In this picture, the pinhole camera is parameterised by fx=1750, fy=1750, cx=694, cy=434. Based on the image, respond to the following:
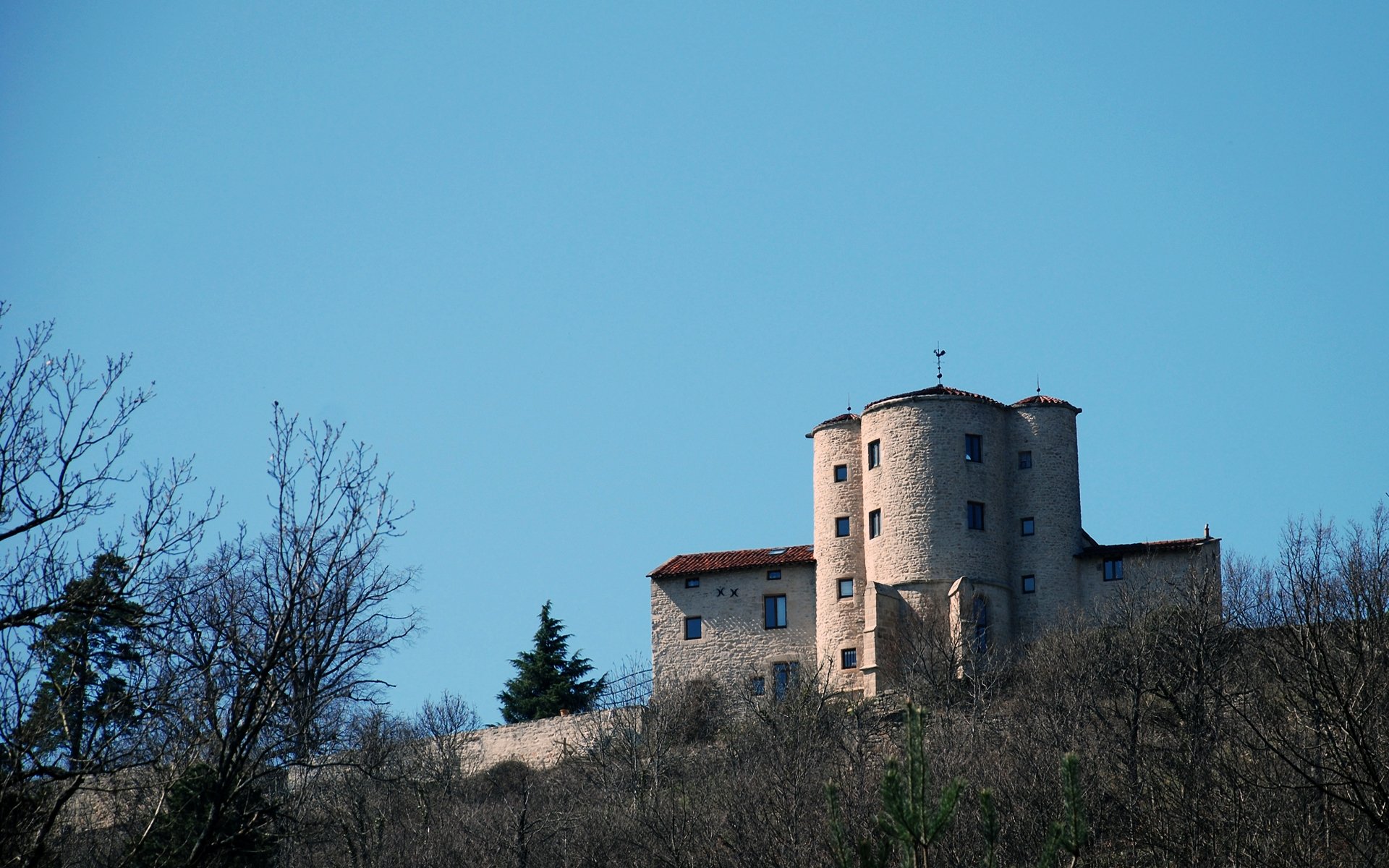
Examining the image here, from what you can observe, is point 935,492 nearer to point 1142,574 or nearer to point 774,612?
point 774,612

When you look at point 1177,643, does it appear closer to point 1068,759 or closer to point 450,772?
point 450,772

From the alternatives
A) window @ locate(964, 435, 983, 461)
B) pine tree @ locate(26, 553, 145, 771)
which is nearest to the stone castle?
window @ locate(964, 435, 983, 461)

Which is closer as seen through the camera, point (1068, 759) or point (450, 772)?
point (1068, 759)

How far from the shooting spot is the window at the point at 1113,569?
175 ft

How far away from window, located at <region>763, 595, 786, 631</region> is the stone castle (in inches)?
1.7

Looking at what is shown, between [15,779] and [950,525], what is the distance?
41.9 meters

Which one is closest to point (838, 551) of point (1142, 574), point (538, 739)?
point (1142, 574)

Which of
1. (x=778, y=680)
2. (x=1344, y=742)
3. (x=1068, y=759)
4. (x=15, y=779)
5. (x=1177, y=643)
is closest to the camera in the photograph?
(x=1068, y=759)

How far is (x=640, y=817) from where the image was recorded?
121 ft

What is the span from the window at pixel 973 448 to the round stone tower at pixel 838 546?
364cm

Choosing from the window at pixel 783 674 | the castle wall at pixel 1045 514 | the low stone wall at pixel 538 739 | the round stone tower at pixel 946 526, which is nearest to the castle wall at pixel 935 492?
the round stone tower at pixel 946 526

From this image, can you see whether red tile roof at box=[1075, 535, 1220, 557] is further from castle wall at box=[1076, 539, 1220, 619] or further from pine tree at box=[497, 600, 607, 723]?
pine tree at box=[497, 600, 607, 723]

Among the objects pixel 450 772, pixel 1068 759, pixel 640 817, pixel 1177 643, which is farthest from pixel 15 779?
pixel 450 772

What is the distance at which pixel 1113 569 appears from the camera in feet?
176
